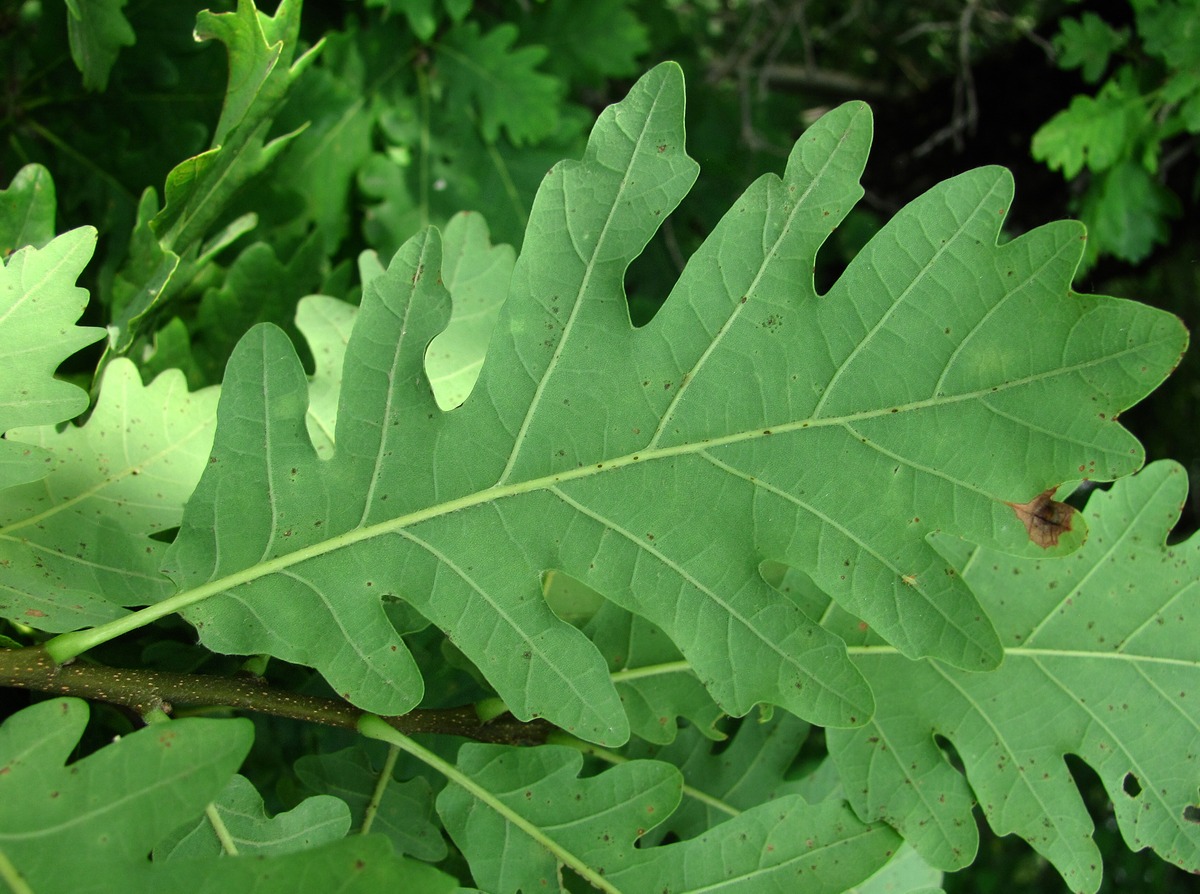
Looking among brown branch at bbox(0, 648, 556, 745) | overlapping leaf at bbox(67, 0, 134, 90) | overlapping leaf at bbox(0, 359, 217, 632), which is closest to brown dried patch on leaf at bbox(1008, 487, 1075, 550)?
brown branch at bbox(0, 648, 556, 745)

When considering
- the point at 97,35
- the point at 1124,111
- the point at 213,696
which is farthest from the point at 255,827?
the point at 1124,111

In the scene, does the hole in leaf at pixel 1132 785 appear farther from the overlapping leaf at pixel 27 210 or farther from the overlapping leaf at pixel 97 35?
the overlapping leaf at pixel 97 35

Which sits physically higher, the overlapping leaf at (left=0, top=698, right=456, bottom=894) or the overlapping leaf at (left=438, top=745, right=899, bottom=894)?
the overlapping leaf at (left=0, top=698, right=456, bottom=894)

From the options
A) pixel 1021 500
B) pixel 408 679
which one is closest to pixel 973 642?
pixel 1021 500

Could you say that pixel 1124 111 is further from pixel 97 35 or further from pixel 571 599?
pixel 97 35

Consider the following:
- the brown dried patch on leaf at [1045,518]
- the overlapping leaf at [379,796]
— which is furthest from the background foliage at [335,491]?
the brown dried patch on leaf at [1045,518]

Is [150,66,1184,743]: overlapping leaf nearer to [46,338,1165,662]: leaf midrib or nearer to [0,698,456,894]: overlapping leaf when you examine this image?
[46,338,1165,662]: leaf midrib
